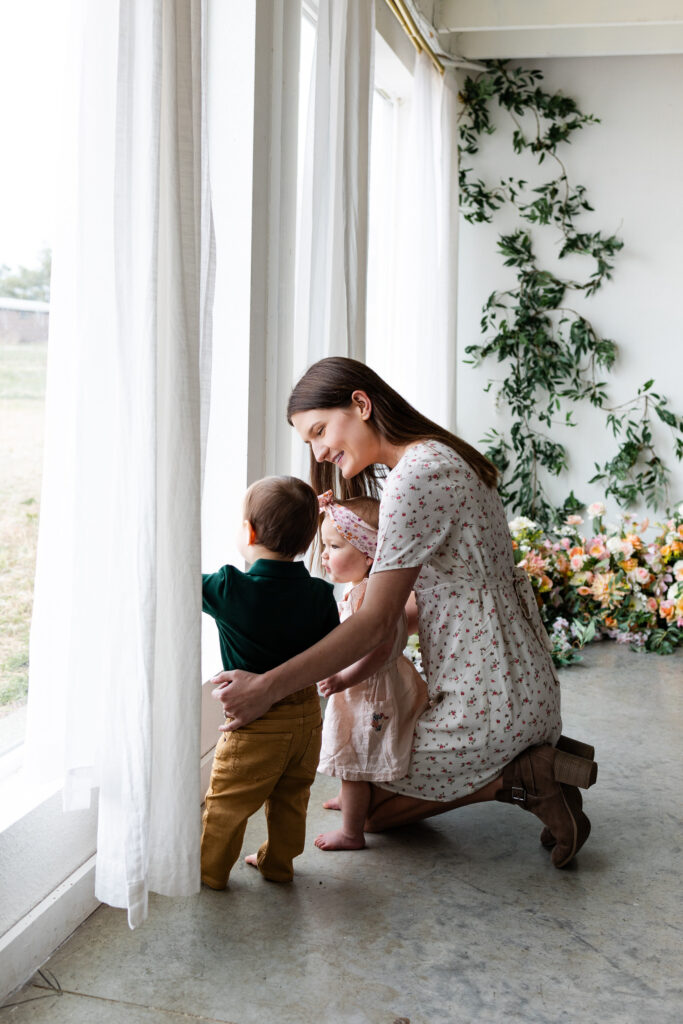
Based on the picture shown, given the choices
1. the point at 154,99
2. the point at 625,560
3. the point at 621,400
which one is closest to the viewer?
the point at 154,99

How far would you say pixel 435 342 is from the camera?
4512 millimetres

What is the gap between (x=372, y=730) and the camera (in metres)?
2.25

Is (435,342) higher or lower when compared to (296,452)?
higher

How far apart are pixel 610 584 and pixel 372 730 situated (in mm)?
2419

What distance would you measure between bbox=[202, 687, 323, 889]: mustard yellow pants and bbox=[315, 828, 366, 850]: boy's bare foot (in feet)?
0.62

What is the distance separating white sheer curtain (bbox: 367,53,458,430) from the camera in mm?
4410

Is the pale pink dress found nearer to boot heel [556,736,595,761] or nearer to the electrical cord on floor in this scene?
boot heel [556,736,595,761]

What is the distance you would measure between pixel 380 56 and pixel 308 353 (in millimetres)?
1916

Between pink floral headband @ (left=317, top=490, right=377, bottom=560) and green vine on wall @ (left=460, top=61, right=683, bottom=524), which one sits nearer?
pink floral headband @ (left=317, top=490, right=377, bottom=560)

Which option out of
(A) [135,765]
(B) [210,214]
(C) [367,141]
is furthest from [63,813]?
(C) [367,141]

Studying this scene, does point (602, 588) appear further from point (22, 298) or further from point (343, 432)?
point (22, 298)

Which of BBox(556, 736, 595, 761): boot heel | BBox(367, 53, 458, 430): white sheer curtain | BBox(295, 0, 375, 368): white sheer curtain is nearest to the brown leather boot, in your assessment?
BBox(556, 736, 595, 761): boot heel

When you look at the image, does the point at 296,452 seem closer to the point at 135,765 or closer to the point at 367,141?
the point at 367,141

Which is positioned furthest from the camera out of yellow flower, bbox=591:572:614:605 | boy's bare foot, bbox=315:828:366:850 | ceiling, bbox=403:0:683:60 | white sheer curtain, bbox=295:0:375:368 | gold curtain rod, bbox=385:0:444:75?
yellow flower, bbox=591:572:614:605
